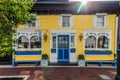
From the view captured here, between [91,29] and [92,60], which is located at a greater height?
[91,29]

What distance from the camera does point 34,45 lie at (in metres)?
16.8

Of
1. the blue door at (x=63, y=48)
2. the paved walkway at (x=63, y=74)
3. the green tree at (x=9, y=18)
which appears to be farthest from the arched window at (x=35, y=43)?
the green tree at (x=9, y=18)

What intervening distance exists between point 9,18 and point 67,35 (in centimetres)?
837

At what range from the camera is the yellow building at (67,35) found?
1655 cm

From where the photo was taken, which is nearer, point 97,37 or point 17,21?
point 17,21

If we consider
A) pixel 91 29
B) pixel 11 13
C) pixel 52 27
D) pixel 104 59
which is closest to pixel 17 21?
pixel 11 13

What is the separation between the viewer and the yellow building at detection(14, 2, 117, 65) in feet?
54.3

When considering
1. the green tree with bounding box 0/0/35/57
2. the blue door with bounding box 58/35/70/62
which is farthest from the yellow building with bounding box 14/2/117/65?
the green tree with bounding box 0/0/35/57

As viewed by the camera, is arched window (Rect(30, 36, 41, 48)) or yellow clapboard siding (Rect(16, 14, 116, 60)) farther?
arched window (Rect(30, 36, 41, 48))

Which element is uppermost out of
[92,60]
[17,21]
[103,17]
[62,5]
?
[62,5]

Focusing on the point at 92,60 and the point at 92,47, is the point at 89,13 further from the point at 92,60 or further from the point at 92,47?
the point at 92,60

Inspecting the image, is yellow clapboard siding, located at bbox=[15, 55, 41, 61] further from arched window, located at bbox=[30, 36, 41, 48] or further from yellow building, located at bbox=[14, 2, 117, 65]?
arched window, located at bbox=[30, 36, 41, 48]

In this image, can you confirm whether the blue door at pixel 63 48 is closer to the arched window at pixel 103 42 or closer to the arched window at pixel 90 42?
the arched window at pixel 90 42

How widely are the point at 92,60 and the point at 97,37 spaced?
2222 mm
